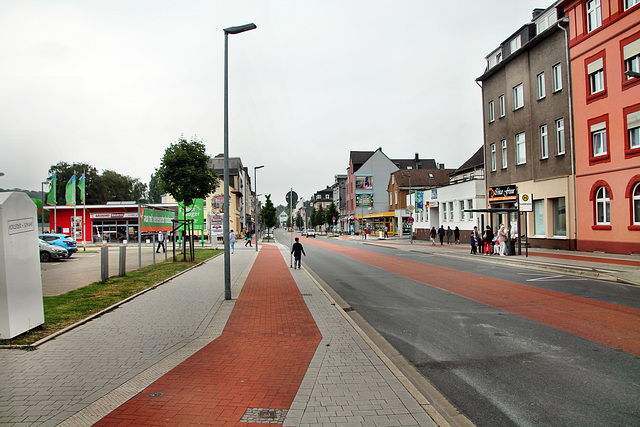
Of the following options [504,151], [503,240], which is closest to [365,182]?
[504,151]

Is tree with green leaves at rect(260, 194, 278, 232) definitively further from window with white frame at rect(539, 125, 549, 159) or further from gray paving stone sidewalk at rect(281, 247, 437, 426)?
gray paving stone sidewalk at rect(281, 247, 437, 426)

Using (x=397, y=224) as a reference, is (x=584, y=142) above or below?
above

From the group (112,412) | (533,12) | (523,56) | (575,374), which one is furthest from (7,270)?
(533,12)

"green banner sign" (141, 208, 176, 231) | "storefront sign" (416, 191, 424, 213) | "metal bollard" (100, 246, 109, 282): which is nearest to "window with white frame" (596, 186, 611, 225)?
"green banner sign" (141, 208, 176, 231)

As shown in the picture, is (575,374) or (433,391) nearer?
(433,391)

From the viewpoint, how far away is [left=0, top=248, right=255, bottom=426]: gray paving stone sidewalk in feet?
13.9

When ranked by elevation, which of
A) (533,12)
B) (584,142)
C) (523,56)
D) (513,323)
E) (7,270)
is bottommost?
(513,323)

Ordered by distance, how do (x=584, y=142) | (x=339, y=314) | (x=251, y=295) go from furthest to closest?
(x=584, y=142)
(x=251, y=295)
(x=339, y=314)

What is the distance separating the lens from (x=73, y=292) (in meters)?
11.8

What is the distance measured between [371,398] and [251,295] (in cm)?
754

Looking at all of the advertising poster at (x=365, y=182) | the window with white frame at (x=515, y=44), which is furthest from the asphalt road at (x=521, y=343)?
the advertising poster at (x=365, y=182)

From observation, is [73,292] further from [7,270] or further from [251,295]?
[7,270]

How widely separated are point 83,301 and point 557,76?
1079 inches

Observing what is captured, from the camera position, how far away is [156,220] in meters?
21.1
